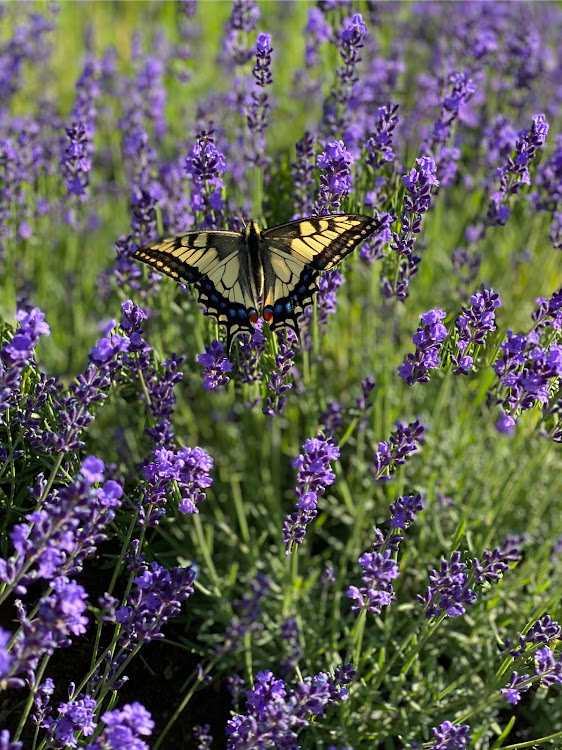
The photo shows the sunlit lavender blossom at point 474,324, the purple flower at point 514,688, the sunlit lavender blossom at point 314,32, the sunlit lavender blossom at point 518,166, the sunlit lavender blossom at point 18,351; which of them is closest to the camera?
the sunlit lavender blossom at point 18,351

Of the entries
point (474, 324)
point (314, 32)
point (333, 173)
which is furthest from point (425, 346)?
point (314, 32)

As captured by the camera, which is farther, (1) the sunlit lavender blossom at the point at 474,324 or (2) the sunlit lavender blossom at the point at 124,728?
(1) the sunlit lavender blossom at the point at 474,324

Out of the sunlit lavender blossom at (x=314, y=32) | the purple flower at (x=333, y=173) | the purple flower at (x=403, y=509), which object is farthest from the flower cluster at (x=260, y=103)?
the purple flower at (x=403, y=509)

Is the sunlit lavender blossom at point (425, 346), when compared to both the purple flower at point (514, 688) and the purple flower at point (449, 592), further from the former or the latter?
the purple flower at point (514, 688)

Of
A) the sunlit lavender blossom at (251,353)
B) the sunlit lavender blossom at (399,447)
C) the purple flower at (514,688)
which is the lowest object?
the purple flower at (514,688)

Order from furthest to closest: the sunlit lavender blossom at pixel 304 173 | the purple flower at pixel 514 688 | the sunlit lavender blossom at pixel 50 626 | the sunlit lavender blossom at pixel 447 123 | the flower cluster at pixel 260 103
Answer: the sunlit lavender blossom at pixel 447 123 < the sunlit lavender blossom at pixel 304 173 < the flower cluster at pixel 260 103 < the purple flower at pixel 514 688 < the sunlit lavender blossom at pixel 50 626

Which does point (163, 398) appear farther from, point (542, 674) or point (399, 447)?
point (542, 674)

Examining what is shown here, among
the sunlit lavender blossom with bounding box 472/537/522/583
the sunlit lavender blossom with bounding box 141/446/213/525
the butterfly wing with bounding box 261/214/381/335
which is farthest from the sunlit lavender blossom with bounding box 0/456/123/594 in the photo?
the sunlit lavender blossom with bounding box 472/537/522/583

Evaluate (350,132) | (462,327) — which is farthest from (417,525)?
(350,132)
